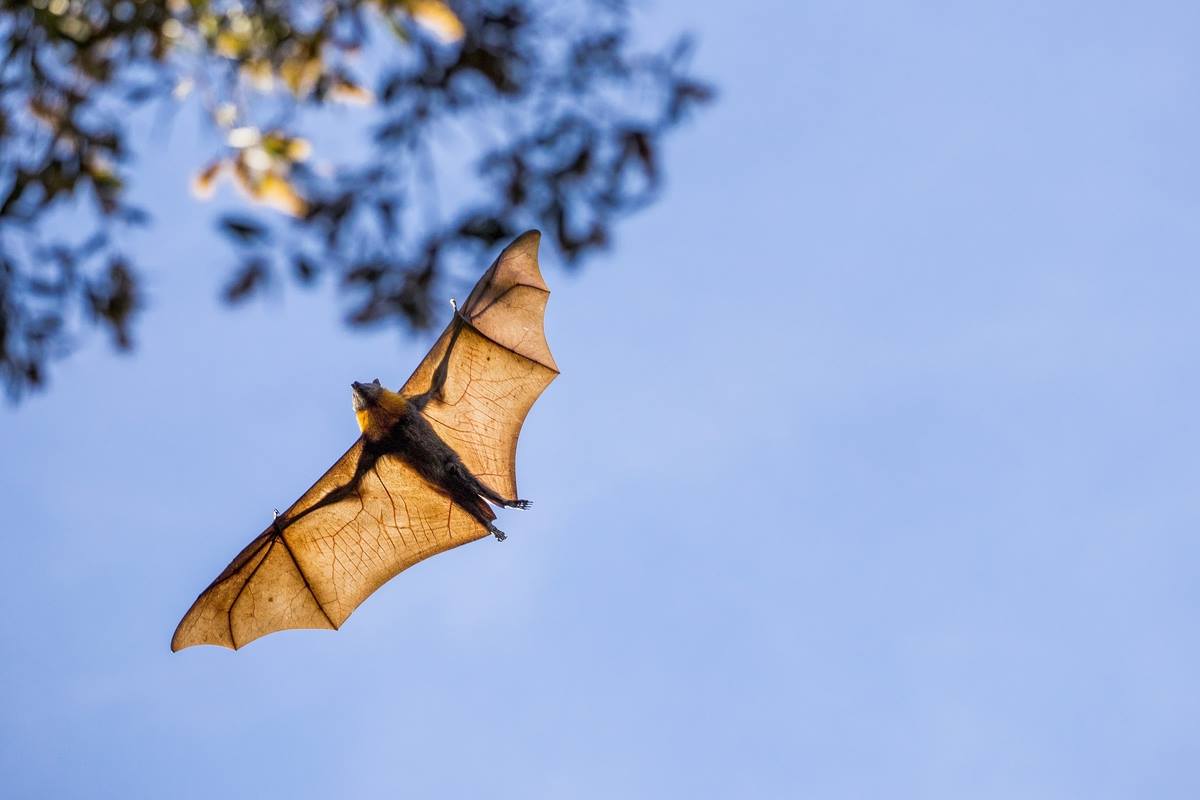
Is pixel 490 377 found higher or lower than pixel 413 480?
higher

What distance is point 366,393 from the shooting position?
932cm

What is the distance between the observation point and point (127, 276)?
20.0 feet

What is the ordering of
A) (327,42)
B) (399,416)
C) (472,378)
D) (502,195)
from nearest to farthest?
(327,42) → (502,195) → (399,416) → (472,378)

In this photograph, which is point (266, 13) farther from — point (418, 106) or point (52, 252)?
point (52, 252)

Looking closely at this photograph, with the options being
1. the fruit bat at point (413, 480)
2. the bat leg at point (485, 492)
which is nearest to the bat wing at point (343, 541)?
the fruit bat at point (413, 480)

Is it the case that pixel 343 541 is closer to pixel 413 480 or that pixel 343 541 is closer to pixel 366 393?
pixel 413 480

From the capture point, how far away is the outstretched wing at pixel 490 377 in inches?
390

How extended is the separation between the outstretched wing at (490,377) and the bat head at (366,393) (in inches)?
26.8

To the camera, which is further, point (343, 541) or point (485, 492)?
point (343, 541)

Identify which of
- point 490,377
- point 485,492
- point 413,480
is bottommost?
point 485,492

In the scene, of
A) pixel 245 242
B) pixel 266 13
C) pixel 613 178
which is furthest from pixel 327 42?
pixel 613 178

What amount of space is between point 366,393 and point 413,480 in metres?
1.06

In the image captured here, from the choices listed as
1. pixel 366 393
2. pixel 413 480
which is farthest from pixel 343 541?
pixel 366 393

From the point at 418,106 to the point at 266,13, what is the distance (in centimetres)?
105
